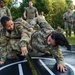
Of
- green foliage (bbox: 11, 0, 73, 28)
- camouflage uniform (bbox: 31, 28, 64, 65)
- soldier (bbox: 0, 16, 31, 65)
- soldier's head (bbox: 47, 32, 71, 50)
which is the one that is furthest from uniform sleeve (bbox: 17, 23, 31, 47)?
green foliage (bbox: 11, 0, 73, 28)

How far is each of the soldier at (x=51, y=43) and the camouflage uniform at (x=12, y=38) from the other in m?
0.28

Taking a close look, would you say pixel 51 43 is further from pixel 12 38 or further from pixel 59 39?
pixel 12 38

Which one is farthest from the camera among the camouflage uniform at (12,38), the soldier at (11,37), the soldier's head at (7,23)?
the camouflage uniform at (12,38)

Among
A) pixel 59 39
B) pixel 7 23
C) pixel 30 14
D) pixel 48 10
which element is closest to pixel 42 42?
pixel 7 23

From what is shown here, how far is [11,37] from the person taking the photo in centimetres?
777

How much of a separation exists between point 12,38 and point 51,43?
207 cm

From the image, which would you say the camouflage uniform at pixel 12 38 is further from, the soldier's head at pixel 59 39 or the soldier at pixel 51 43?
the soldier's head at pixel 59 39

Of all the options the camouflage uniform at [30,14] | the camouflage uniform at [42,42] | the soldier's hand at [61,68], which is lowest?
the soldier's hand at [61,68]

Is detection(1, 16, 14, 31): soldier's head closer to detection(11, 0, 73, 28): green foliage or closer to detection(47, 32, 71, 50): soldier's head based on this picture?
detection(47, 32, 71, 50): soldier's head

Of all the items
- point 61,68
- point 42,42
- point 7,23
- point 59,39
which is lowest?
point 61,68

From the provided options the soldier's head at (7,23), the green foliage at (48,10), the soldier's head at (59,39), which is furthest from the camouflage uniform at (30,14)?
the green foliage at (48,10)

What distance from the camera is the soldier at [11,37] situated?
22.7 ft

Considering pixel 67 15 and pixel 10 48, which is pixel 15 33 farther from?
pixel 67 15

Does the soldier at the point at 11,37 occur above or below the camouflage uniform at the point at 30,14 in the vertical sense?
below
